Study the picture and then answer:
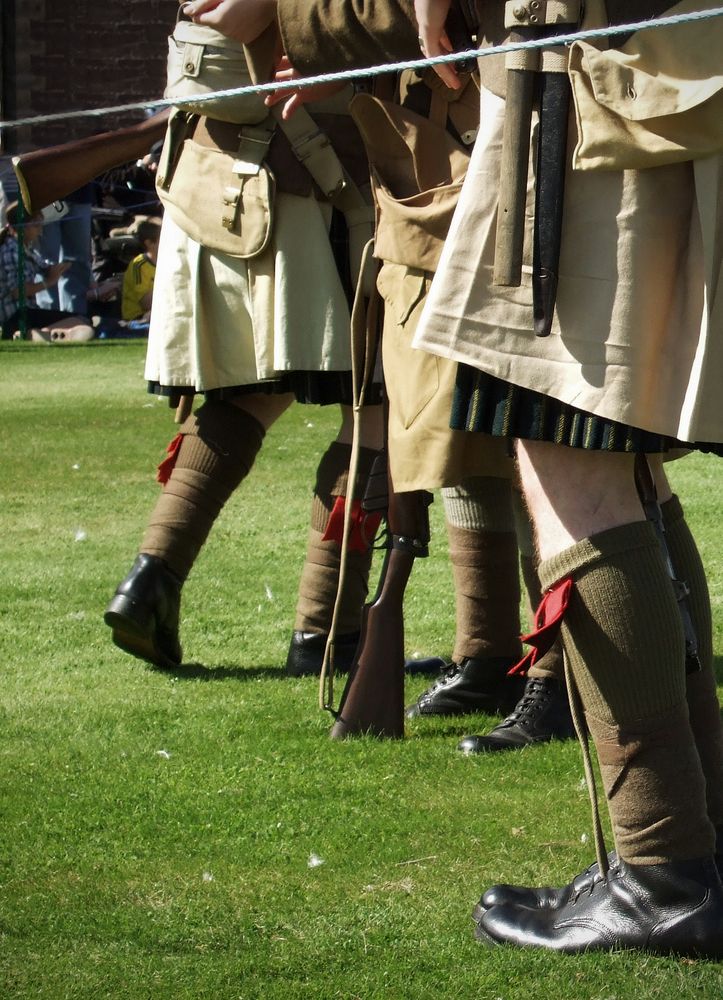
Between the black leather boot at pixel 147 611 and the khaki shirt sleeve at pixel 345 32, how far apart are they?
58.3 inches

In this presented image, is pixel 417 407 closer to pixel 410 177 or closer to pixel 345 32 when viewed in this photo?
pixel 410 177

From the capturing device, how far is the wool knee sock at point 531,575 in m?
3.25

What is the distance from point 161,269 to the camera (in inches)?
151

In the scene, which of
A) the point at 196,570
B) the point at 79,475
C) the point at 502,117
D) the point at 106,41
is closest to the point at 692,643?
the point at 502,117

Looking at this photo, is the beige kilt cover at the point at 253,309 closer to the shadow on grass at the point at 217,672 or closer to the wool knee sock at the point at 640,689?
the shadow on grass at the point at 217,672

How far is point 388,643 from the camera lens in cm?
316

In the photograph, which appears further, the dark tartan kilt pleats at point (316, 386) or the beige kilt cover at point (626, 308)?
the dark tartan kilt pleats at point (316, 386)

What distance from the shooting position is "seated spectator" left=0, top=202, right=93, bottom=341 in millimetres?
15898

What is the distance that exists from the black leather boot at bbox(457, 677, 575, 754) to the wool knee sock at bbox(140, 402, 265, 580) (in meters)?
0.94

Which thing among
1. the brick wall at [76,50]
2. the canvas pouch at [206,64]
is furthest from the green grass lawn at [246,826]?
the brick wall at [76,50]

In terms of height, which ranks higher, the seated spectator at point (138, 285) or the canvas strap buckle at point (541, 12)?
the canvas strap buckle at point (541, 12)

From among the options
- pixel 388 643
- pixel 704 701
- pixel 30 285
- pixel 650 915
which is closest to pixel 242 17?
pixel 388 643

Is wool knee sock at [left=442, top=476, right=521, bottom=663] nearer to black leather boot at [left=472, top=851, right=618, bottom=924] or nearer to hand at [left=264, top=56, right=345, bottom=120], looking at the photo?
hand at [left=264, top=56, right=345, bottom=120]

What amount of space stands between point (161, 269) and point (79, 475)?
3232 millimetres
